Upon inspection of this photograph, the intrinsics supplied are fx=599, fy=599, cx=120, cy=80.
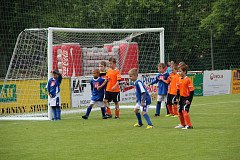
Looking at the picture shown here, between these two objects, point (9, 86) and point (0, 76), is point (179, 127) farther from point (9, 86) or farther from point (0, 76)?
point (0, 76)

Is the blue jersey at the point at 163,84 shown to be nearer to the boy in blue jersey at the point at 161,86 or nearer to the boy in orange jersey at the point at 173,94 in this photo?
the boy in blue jersey at the point at 161,86

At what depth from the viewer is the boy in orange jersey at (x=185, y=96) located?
618 inches

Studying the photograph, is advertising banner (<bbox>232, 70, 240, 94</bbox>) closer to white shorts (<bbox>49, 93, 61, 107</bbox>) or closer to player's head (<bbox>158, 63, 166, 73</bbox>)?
player's head (<bbox>158, 63, 166, 73</bbox>)

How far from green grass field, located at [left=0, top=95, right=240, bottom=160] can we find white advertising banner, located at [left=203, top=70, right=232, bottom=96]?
13631 mm

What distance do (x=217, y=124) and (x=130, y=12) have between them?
70.7 ft

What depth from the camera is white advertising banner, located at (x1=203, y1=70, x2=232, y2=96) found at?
3309 cm

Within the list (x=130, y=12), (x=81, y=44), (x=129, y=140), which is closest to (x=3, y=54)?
(x=81, y=44)

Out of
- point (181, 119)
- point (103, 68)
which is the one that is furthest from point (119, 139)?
point (103, 68)

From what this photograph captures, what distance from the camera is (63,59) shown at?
25.8 metres

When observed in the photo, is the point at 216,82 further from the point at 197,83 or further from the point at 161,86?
the point at 161,86

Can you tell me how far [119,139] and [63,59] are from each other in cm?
1249

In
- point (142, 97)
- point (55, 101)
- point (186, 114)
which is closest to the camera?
point (186, 114)

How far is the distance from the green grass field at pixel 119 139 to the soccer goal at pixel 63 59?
2.87 metres

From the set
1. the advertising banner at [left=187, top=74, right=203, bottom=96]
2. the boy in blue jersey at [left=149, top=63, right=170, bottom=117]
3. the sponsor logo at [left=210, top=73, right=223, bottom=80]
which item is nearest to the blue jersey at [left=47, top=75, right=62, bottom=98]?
the boy in blue jersey at [left=149, top=63, right=170, bottom=117]
